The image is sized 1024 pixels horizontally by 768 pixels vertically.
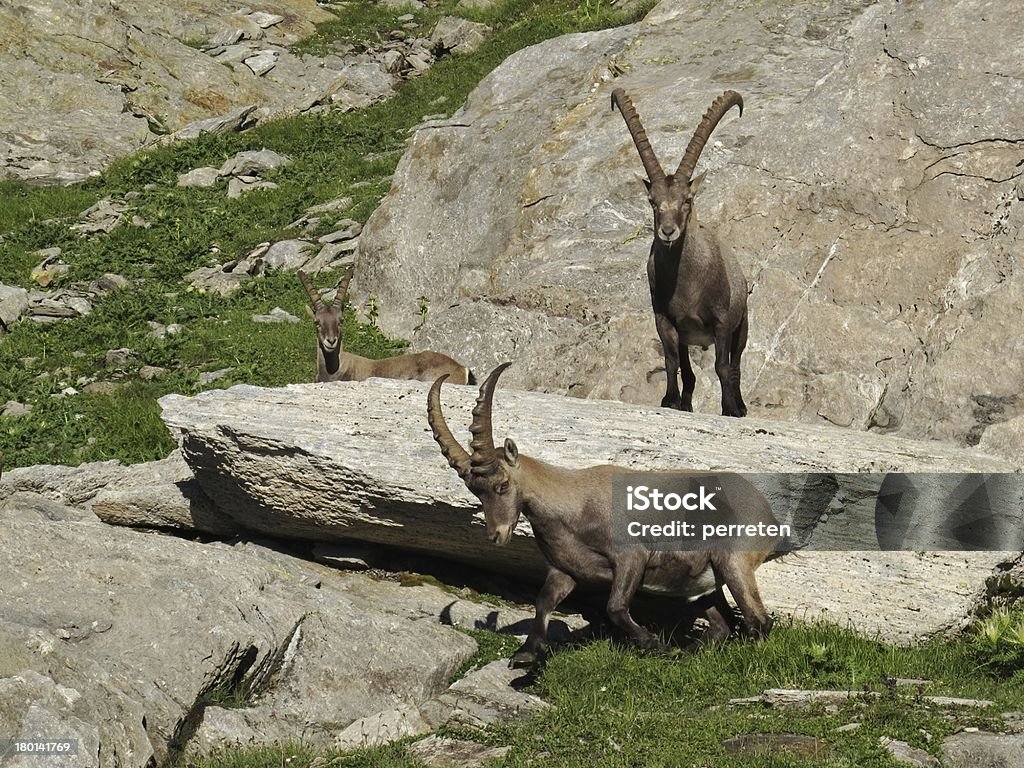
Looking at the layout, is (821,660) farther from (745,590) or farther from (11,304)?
(11,304)

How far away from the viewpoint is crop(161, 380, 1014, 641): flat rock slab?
10438 mm

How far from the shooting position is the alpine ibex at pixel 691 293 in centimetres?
1280

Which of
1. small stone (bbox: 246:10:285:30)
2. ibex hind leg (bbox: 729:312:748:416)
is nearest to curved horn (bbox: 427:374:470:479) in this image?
ibex hind leg (bbox: 729:312:748:416)

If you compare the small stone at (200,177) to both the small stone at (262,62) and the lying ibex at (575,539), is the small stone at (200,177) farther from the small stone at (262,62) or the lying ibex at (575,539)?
the lying ibex at (575,539)

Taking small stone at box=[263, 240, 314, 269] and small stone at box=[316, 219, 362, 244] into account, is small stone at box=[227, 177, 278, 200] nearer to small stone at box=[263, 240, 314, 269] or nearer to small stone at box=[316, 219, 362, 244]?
Result: small stone at box=[263, 240, 314, 269]

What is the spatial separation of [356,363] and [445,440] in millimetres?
7914

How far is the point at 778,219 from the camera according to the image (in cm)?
1537

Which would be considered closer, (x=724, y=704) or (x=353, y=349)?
(x=724, y=704)

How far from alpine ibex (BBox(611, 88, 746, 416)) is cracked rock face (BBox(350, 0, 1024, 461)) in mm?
1080

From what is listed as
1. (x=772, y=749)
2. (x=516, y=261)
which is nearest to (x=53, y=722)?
(x=772, y=749)

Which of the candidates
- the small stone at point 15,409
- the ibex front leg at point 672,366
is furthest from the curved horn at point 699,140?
the small stone at point 15,409

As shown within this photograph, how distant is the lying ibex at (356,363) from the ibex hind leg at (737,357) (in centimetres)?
403

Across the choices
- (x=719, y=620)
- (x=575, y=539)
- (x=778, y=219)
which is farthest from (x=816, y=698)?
(x=778, y=219)

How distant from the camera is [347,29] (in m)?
36.3
